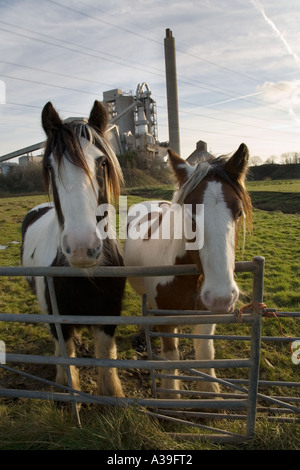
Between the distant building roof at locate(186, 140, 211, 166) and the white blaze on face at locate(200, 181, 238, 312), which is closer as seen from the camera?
the white blaze on face at locate(200, 181, 238, 312)

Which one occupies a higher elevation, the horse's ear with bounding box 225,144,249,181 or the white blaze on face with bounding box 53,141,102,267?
the horse's ear with bounding box 225,144,249,181

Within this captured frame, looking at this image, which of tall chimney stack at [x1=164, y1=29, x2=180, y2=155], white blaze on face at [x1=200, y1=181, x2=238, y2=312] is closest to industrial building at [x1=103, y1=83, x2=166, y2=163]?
tall chimney stack at [x1=164, y1=29, x2=180, y2=155]

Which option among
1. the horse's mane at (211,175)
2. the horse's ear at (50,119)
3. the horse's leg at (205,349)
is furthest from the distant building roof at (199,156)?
the horse's leg at (205,349)

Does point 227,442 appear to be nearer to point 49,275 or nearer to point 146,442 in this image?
point 146,442

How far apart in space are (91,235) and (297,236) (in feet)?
30.6

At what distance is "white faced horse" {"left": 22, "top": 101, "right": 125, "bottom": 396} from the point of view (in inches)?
67.2

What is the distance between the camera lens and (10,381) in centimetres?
326

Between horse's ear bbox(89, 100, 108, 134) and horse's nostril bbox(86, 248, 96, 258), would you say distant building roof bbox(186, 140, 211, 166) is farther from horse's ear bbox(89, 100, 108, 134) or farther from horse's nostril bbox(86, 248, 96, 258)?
horse's nostril bbox(86, 248, 96, 258)

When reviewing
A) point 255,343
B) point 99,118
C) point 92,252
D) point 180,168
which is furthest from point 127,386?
point 99,118

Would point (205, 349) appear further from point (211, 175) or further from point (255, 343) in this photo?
point (211, 175)

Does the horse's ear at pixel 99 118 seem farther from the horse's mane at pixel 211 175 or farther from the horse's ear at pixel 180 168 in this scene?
the horse's mane at pixel 211 175

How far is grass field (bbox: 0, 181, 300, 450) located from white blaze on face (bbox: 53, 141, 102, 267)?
3.98 ft

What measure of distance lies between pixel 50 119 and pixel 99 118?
1.26 ft

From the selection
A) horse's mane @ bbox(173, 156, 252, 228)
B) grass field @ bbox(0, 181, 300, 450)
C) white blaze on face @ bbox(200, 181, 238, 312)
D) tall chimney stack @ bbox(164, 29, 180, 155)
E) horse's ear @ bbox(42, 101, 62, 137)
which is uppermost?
tall chimney stack @ bbox(164, 29, 180, 155)
